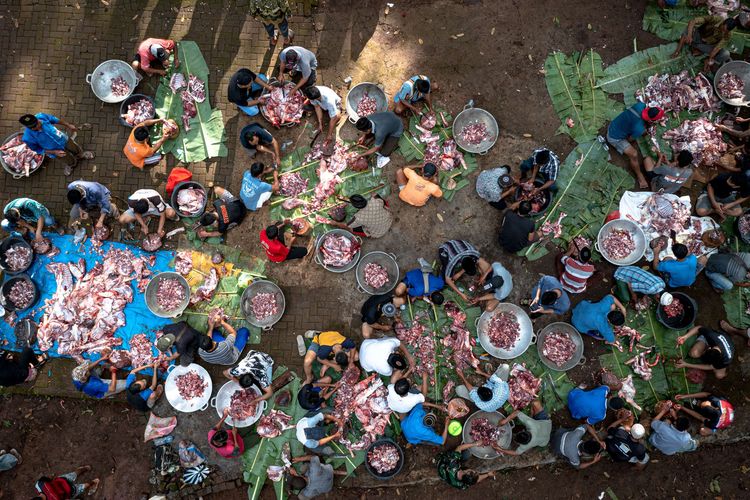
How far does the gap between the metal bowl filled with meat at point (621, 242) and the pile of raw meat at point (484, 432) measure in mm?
3574

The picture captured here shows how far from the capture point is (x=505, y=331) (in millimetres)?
8219

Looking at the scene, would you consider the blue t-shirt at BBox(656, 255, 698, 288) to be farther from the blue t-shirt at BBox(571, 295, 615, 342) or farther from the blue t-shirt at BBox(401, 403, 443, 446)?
the blue t-shirt at BBox(401, 403, 443, 446)

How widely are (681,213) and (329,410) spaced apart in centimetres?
719

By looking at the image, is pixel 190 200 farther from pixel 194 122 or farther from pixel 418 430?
pixel 418 430

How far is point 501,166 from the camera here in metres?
8.70

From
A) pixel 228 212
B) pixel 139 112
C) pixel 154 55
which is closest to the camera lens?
pixel 228 212

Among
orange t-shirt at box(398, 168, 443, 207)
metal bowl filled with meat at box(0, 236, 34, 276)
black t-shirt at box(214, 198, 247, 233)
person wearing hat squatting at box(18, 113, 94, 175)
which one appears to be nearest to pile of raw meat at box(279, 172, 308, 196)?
black t-shirt at box(214, 198, 247, 233)

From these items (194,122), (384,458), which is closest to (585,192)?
(384,458)

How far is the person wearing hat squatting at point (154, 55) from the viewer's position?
836 centimetres

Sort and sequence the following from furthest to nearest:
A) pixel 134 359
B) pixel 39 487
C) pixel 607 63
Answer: pixel 607 63 → pixel 134 359 → pixel 39 487

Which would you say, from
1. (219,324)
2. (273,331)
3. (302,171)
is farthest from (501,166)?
(219,324)

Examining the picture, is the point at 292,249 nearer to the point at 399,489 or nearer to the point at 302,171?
the point at 302,171

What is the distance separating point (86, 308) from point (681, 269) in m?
10.3

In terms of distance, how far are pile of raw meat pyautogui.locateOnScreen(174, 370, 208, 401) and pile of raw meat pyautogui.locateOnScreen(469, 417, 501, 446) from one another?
4751mm
